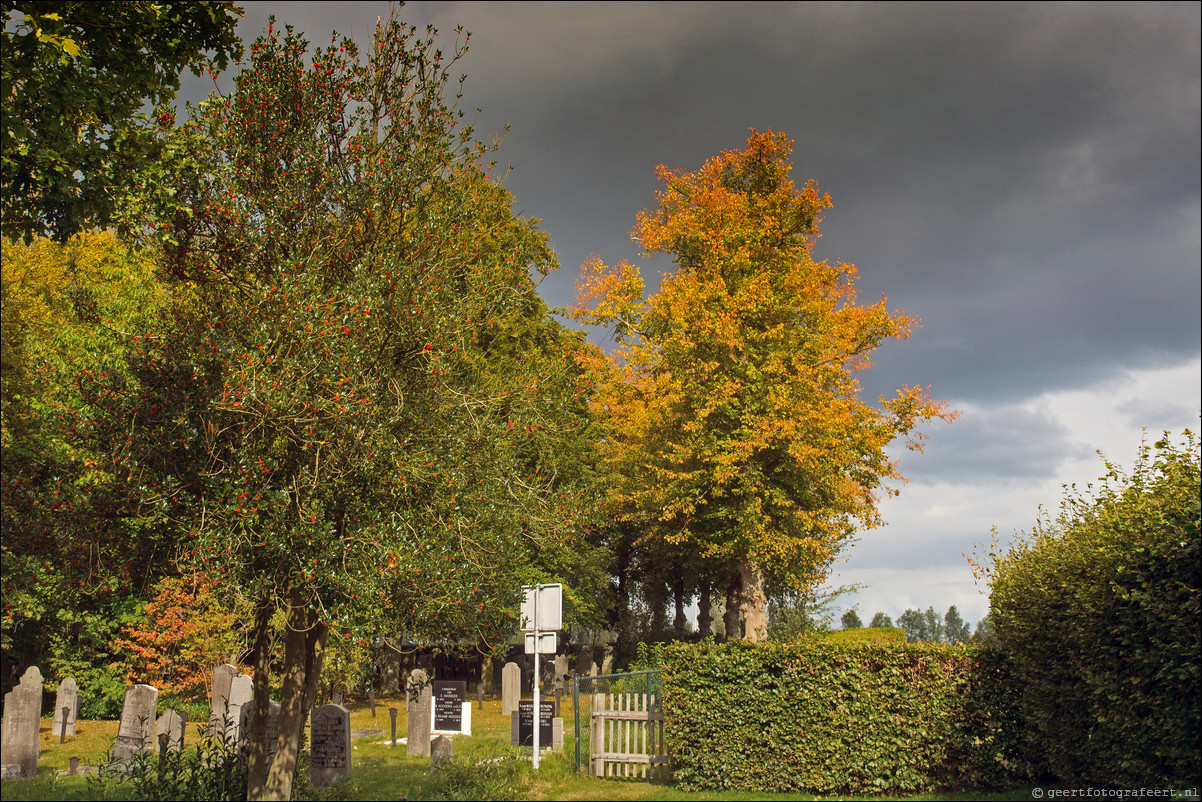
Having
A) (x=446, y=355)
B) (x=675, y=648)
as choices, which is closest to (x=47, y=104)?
(x=446, y=355)

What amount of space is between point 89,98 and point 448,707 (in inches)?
613

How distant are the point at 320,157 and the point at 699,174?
56.7ft

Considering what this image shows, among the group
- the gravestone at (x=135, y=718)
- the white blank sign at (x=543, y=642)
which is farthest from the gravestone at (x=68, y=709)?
the white blank sign at (x=543, y=642)

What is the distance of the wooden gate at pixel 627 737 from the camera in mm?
14031

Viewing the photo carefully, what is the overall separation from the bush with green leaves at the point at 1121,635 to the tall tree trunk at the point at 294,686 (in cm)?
989

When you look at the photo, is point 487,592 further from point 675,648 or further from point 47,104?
point 47,104

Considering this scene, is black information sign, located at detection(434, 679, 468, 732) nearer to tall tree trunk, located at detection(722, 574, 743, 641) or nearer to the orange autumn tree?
the orange autumn tree

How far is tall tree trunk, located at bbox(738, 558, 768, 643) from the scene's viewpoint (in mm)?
23672

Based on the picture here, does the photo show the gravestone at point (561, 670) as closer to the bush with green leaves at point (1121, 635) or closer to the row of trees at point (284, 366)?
the row of trees at point (284, 366)

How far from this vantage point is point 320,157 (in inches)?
452

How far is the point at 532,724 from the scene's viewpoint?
17250 millimetres

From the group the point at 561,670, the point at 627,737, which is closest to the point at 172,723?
the point at 627,737

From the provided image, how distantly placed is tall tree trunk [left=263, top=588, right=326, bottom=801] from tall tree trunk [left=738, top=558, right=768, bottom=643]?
48.9 ft

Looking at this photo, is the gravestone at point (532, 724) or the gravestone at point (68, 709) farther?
the gravestone at point (68, 709)
